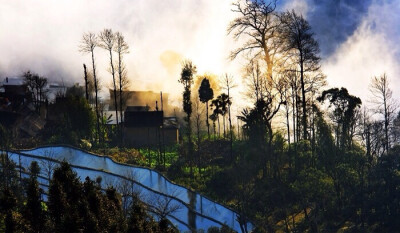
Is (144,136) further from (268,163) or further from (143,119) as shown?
(268,163)

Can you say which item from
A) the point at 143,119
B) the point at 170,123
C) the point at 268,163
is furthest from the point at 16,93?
the point at 268,163

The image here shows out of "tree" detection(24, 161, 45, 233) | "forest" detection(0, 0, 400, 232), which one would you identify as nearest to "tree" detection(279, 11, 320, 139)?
"forest" detection(0, 0, 400, 232)

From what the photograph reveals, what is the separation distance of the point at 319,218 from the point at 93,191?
17789 mm

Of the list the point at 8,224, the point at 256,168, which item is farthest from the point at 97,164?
the point at 8,224

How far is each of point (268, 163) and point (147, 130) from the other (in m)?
18.9

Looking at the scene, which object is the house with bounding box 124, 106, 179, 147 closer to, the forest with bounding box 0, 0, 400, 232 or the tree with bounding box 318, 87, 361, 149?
the forest with bounding box 0, 0, 400, 232

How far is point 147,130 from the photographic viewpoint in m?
63.7

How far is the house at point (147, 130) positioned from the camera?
206 ft

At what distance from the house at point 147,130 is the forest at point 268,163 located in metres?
1.48

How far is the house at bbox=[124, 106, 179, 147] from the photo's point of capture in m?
62.9

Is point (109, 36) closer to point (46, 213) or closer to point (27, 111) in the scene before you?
point (27, 111)

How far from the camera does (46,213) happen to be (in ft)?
98.5

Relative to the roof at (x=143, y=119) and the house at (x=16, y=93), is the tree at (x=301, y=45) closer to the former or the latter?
the roof at (x=143, y=119)

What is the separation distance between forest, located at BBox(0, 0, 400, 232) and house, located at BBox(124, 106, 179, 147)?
148cm
